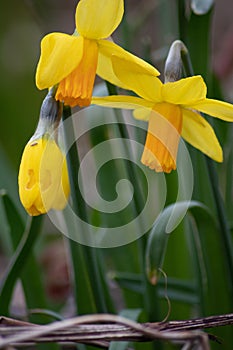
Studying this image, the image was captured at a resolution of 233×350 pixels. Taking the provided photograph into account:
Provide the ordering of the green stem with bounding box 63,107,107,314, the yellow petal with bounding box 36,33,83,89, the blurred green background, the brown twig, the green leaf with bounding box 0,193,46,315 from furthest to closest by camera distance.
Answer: the blurred green background < the green leaf with bounding box 0,193,46,315 < the green stem with bounding box 63,107,107,314 < the yellow petal with bounding box 36,33,83,89 < the brown twig

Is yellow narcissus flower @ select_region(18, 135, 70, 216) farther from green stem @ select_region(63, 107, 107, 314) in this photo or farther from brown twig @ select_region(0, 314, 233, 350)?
brown twig @ select_region(0, 314, 233, 350)

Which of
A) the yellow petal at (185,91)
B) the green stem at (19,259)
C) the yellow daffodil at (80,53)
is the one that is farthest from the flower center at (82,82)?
the green stem at (19,259)

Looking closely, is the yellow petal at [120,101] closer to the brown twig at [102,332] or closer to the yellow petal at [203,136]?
the yellow petal at [203,136]

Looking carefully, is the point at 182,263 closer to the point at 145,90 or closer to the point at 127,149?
the point at 127,149

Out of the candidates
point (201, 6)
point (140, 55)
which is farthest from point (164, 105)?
point (140, 55)

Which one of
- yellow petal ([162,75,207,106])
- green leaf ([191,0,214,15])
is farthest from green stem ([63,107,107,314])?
green leaf ([191,0,214,15])

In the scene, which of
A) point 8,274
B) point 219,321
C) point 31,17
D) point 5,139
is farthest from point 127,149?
point 31,17

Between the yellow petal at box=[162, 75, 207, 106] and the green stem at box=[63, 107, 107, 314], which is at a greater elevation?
the yellow petal at box=[162, 75, 207, 106]
